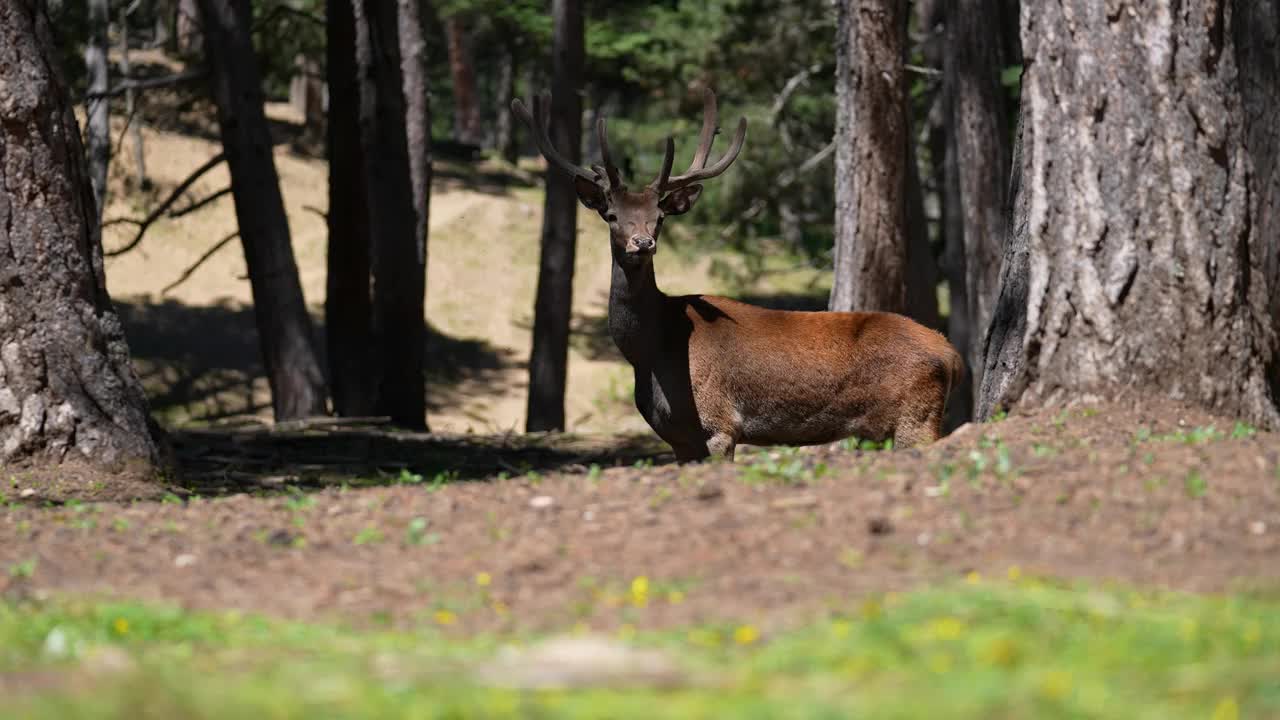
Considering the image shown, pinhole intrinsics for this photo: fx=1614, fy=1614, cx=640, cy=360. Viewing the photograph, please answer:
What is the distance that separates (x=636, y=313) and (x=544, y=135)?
1.48 metres

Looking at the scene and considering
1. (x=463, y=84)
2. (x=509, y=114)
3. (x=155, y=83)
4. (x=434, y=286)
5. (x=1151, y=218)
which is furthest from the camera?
(x=509, y=114)

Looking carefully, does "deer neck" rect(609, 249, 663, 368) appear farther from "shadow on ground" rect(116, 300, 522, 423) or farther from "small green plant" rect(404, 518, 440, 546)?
"shadow on ground" rect(116, 300, 522, 423)

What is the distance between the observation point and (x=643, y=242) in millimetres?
9680

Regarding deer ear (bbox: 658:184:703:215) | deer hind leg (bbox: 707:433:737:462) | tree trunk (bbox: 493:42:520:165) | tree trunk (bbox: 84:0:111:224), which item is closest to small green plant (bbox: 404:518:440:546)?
deer hind leg (bbox: 707:433:737:462)

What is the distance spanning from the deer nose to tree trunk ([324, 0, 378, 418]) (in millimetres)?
6485

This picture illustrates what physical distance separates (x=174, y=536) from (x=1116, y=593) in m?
3.50

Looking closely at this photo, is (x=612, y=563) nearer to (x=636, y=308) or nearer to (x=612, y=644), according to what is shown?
(x=612, y=644)

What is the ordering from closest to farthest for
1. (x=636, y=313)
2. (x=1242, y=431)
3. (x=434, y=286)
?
1. (x=1242, y=431)
2. (x=636, y=313)
3. (x=434, y=286)

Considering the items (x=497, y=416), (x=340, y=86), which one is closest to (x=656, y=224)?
(x=340, y=86)

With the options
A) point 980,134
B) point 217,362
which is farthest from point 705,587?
point 217,362

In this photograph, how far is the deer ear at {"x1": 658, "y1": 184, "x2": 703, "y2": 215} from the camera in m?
10.3

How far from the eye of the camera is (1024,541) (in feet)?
17.9

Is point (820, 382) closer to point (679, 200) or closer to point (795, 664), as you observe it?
point (679, 200)

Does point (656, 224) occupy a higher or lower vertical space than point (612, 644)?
higher
